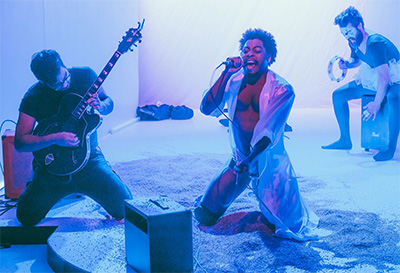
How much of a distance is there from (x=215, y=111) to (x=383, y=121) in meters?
3.07

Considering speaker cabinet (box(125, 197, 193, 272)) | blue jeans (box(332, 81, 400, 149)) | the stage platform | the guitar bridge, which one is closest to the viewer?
speaker cabinet (box(125, 197, 193, 272))

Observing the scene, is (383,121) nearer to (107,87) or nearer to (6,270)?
(107,87)

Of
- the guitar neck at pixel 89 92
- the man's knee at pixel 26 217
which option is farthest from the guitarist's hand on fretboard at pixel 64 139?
the man's knee at pixel 26 217

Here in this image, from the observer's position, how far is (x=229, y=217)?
3576mm

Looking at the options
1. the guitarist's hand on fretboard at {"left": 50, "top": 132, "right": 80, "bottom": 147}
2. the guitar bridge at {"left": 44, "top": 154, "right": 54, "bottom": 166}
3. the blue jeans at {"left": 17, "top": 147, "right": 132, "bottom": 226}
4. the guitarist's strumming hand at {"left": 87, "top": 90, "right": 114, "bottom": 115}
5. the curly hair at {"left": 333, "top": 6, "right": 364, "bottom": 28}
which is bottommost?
the blue jeans at {"left": 17, "top": 147, "right": 132, "bottom": 226}

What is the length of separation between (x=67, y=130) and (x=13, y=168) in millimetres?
896

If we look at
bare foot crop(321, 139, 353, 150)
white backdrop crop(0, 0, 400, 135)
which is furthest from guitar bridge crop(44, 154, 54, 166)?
white backdrop crop(0, 0, 400, 135)

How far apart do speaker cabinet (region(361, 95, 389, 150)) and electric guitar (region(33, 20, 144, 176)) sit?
3451 mm

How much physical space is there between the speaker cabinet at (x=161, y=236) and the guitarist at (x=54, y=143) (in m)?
0.84

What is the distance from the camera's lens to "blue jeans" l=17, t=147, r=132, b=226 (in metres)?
3.39

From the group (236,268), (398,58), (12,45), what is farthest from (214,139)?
(236,268)

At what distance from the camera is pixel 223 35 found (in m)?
10.7

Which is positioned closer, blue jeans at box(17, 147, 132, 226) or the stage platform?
the stage platform

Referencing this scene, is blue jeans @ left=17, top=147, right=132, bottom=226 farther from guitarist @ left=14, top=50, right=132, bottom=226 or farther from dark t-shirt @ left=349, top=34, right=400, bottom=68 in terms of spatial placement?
dark t-shirt @ left=349, top=34, right=400, bottom=68
